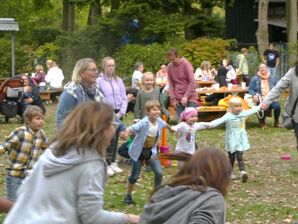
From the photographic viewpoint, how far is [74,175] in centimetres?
422

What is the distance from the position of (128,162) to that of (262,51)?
2141 cm

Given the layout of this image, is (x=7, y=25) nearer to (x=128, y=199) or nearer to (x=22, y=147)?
(x=128, y=199)

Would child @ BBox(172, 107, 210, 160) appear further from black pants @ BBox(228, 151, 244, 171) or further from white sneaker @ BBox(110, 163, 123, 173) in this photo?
white sneaker @ BBox(110, 163, 123, 173)

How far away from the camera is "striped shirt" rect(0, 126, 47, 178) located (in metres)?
7.86

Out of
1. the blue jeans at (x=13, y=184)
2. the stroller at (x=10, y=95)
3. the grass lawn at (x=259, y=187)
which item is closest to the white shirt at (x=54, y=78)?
the stroller at (x=10, y=95)

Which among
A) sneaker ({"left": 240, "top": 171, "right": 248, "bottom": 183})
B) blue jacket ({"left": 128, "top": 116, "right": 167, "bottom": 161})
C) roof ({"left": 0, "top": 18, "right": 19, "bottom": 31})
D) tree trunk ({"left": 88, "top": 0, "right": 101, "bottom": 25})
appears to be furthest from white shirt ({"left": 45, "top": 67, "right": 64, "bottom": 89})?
blue jacket ({"left": 128, "top": 116, "right": 167, "bottom": 161})

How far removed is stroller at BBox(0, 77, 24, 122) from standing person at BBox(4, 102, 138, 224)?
15.9 meters

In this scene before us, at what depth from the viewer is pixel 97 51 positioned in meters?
38.9

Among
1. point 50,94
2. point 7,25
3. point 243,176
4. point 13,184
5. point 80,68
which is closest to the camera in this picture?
point 13,184

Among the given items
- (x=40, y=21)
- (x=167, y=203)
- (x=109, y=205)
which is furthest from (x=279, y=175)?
(x=40, y=21)

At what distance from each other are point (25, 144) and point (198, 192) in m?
4.05

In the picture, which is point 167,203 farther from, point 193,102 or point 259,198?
point 193,102

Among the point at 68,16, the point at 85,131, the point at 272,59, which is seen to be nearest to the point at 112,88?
the point at 85,131

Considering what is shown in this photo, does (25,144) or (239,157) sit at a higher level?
(25,144)
